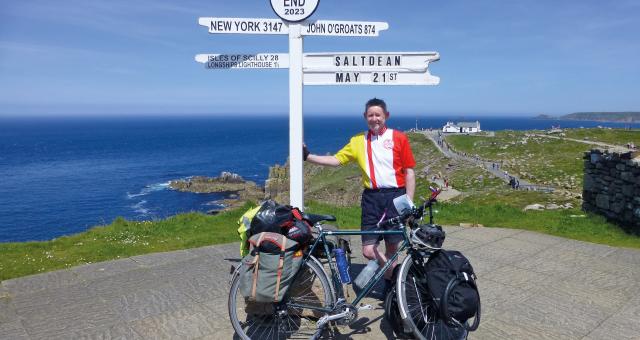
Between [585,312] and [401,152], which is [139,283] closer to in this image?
[401,152]

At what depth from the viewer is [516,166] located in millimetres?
39781

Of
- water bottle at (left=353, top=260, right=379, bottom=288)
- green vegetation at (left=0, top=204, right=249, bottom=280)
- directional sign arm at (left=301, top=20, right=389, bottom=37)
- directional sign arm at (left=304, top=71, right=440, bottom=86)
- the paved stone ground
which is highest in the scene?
directional sign arm at (left=301, top=20, right=389, bottom=37)

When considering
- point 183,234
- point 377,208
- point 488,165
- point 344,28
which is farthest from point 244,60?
point 488,165

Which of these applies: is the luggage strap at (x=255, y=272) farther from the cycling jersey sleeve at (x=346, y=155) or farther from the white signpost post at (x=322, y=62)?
the white signpost post at (x=322, y=62)

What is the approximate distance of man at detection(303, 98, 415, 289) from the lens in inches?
177

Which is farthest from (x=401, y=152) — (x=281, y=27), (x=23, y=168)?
(x=23, y=168)

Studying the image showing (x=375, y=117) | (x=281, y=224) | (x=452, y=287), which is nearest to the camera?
(x=452, y=287)

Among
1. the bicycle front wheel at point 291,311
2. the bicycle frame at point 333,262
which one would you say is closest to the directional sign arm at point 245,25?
the bicycle frame at point 333,262

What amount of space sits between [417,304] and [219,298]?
2420 mm

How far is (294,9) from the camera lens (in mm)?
5105

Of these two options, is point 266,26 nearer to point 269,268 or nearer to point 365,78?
point 365,78

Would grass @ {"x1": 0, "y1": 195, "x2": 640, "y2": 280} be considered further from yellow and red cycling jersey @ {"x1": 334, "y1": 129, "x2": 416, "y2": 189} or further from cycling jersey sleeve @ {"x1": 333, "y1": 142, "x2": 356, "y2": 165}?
yellow and red cycling jersey @ {"x1": 334, "y1": 129, "x2": 416, "y2": 189}

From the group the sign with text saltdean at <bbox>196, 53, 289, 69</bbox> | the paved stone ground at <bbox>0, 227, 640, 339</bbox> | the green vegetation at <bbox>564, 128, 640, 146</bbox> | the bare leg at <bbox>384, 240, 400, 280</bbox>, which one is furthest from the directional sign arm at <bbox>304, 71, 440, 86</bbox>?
the green vegetation at <bbox>564, 128, 640, 146</bbox>

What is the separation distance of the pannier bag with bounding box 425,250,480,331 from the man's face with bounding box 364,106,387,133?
1.42 meters
